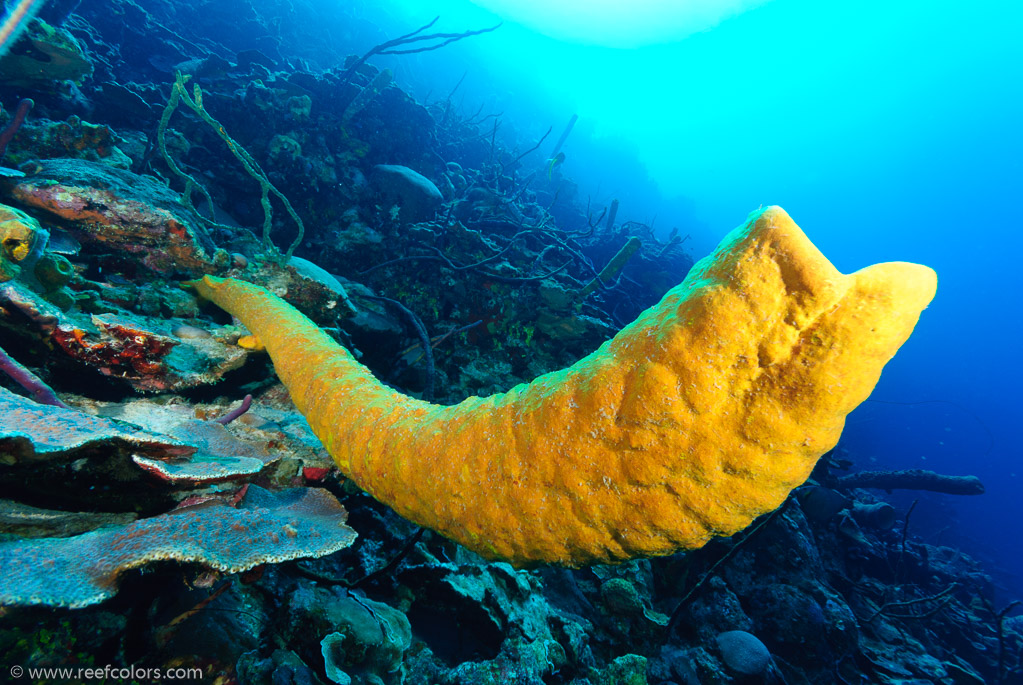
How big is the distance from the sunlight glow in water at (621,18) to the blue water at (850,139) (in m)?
0.52

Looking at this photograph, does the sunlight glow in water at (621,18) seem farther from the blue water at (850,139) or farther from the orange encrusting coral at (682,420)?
the orange encrusting coral at (682,420)

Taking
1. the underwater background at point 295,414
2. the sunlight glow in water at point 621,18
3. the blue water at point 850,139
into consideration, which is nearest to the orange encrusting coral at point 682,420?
the underwater background at point 295,414

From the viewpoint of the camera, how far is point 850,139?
249ft

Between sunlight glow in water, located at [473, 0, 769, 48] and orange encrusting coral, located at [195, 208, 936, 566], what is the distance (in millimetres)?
100016

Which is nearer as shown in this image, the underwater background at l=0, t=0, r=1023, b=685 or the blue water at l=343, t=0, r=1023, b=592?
the underwater background at l=0, t=0, r=1023, b=685

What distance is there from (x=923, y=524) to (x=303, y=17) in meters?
38.2

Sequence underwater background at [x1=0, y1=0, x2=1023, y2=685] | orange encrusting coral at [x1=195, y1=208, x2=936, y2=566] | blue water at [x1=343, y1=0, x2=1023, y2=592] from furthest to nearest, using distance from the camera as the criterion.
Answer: blue water at [x1=343, y1=0, x2=1023, y2=592]
underwater background at [x1=0, y1=0, x2=1023, y2=685]
orange encrusting coral at [x1=195, y1=208, x2=936, y2=566]

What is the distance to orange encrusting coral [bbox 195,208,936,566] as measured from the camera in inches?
Result: 38.1

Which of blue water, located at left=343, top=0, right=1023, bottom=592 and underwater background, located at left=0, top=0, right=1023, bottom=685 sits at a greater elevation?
blue water, located at left=343, top=0, right=1023, bottom=592

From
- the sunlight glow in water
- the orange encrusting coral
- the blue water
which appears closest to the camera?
the orange encrusting coral

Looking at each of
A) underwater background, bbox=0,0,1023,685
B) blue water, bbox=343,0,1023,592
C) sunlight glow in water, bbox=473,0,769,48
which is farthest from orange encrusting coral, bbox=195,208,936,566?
sunlight glow in water, bbox=473,0,769,48

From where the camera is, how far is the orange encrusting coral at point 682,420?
967 mm

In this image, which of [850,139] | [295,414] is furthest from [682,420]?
[850,139]

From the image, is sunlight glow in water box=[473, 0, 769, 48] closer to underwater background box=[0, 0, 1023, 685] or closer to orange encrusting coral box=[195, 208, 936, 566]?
underwater background box=[0, 0, 1023, 685]
